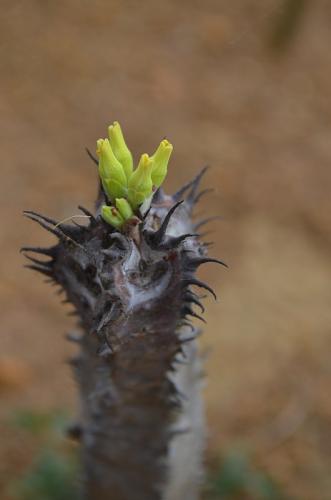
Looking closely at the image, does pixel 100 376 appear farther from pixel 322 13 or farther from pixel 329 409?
pixel 322 13

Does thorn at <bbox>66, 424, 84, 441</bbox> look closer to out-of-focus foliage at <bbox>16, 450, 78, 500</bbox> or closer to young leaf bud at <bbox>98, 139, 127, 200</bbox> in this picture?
out-of-focus foliage at <bbox>16, 450, 78, 500</bbox>

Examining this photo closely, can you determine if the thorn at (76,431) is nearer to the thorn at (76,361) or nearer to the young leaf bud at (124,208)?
the thorn at (76,361)

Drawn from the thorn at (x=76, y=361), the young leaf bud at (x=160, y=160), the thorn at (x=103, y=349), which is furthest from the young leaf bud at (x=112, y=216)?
the thorn at (x=76, y=361)

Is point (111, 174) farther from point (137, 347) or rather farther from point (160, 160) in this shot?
point (137, 347)

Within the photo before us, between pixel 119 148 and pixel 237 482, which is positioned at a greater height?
pixel 237 482

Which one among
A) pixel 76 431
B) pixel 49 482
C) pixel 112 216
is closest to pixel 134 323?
pixel 112 216

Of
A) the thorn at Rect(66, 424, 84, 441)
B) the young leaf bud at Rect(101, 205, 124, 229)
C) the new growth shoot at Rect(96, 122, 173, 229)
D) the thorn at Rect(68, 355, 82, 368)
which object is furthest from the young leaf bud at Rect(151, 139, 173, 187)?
the thorn at Rect(66, 424, 84, 441)

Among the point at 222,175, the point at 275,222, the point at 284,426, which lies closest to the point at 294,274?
the point at 275,222

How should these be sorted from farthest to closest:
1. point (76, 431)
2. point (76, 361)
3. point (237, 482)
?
point (237, 482) < point (76, 431) < point (76, 361)
